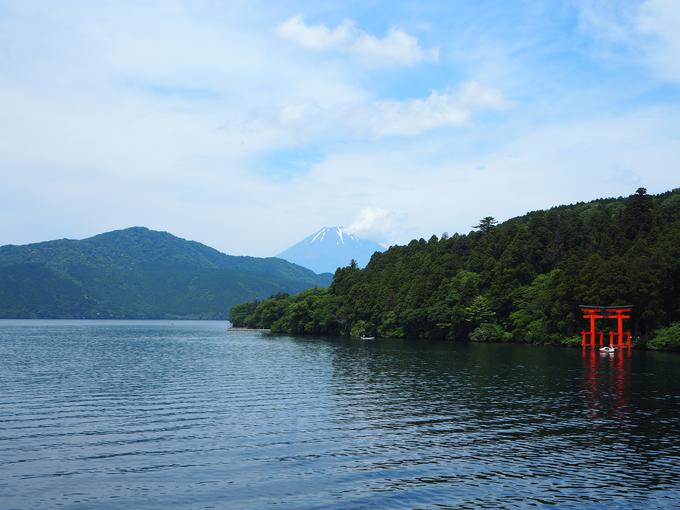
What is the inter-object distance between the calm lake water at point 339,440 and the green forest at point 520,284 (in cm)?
4031

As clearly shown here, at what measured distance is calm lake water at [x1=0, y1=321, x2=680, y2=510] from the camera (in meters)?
22.3

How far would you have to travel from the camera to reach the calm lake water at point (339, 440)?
22297mm

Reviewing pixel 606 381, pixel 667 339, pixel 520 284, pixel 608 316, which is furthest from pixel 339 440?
pixel 520 284

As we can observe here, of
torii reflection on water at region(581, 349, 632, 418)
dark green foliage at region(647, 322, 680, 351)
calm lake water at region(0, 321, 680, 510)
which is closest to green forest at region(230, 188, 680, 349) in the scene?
dark green foliage at region(647, 322, 680, 351)

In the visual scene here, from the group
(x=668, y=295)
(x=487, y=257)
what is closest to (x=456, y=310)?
(x=487, y=257)

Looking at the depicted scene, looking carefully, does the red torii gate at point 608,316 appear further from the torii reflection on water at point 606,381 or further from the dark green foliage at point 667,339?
the torii reflection on water at point 606,381

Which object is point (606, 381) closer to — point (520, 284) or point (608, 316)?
point (608, 316)

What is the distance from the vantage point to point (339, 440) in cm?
3111

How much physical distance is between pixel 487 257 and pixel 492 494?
120597 mm

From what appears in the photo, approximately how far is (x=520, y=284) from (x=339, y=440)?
10591 centimetres

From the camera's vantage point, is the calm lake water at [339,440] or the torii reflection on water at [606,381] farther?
the torii reflection on water at [606,381]

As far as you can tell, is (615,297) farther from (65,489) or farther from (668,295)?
(65,489)

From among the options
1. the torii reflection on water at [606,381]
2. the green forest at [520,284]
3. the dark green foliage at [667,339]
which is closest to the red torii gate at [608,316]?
the green forest at [520,284]

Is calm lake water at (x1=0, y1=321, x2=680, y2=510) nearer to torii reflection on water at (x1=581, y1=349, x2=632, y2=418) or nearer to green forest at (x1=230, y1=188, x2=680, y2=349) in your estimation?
torii reflection on water at (x1=581, y1=349, x2=632, y2=418)
